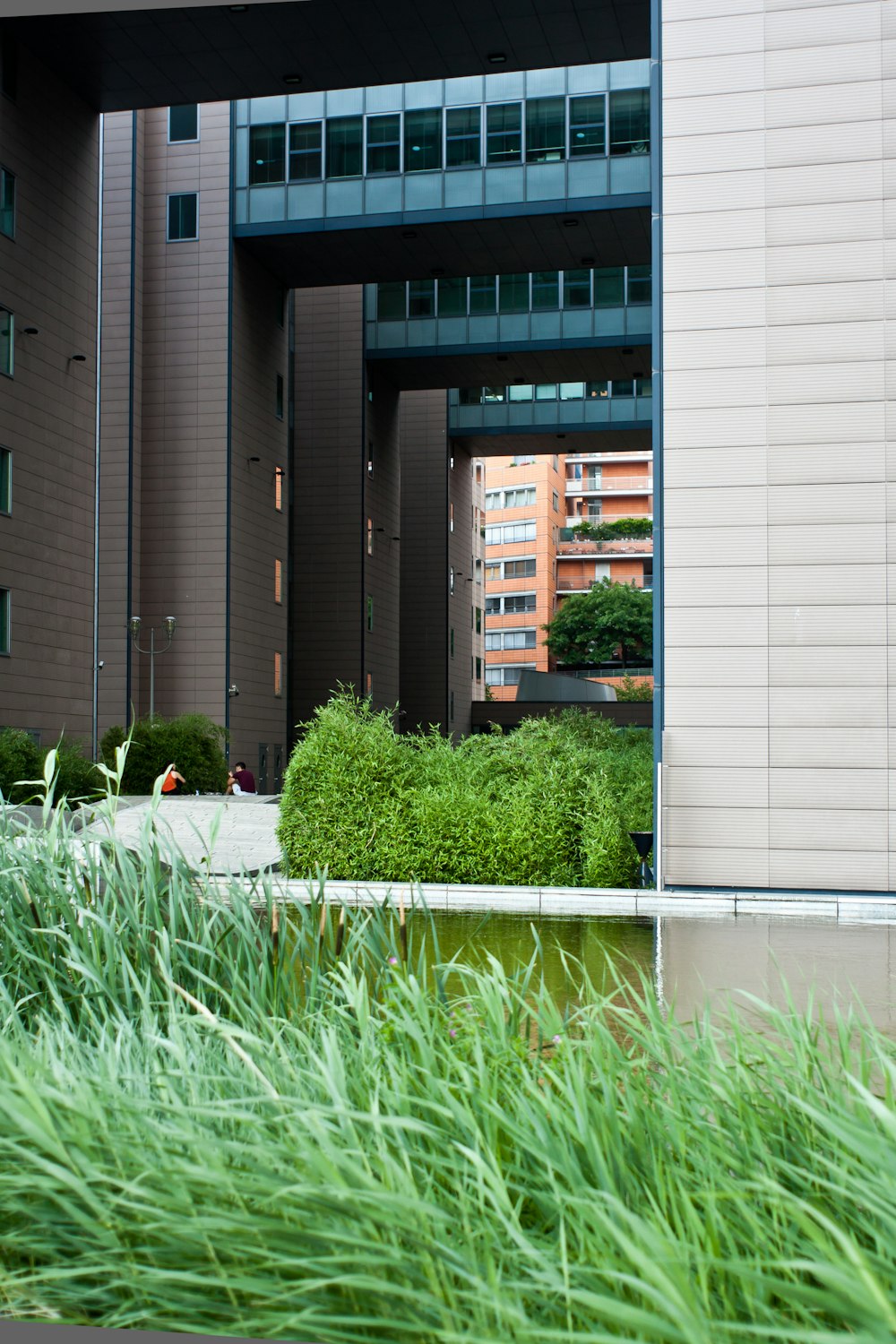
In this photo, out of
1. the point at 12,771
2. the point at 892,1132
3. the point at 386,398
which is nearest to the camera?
the point at 892,1132

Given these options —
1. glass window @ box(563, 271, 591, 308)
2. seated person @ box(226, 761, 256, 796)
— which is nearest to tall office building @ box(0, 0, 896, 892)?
glass window @ box(563, 271, 591, 308)

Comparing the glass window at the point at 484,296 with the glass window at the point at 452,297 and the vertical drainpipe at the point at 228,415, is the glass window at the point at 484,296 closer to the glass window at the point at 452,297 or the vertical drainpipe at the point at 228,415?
the glass window at the point at 452,297

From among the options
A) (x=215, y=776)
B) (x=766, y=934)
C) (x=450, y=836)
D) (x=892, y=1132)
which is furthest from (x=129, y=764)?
(x=892, y=1132)

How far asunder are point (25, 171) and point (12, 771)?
12.2 metres

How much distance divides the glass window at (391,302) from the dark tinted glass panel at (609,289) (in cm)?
597

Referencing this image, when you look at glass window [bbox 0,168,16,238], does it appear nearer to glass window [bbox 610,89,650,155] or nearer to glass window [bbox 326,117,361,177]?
glass window [bbox 326,117,361,177]

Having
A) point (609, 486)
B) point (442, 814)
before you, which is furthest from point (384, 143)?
point (609, 486)

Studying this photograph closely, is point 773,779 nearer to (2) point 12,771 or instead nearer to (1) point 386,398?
(2) point 12,771

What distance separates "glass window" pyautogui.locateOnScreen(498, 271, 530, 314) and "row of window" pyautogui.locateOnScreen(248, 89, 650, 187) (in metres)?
7.00

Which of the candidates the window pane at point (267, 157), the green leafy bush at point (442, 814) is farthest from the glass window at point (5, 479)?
the green leafy bush at point (442, 814)

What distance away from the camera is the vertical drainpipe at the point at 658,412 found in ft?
46.9

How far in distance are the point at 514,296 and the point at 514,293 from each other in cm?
8

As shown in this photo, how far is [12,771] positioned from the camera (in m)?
21.8

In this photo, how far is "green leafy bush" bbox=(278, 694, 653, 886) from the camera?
14273 mm
